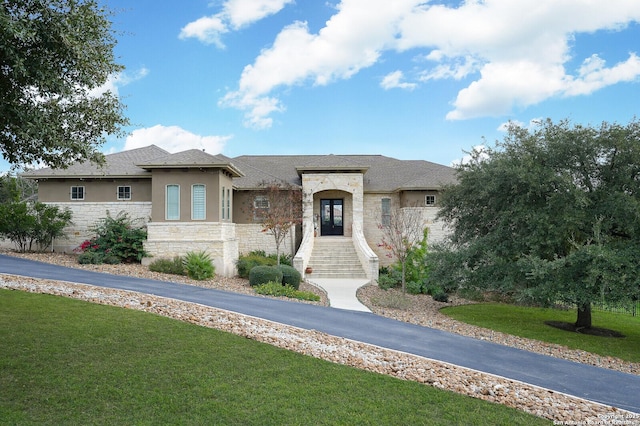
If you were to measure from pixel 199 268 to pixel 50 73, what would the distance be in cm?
1257

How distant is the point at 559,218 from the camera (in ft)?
43.5

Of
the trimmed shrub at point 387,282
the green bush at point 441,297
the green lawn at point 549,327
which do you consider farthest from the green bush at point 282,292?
the green bush at point 441,297

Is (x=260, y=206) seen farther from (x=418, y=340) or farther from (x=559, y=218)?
(x=418, y=340)

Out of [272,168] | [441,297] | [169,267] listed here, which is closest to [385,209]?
[272,168]

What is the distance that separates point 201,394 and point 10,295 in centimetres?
868

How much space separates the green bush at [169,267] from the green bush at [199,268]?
0.84ft

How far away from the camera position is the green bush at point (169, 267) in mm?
18891

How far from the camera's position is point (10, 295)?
1211 cm

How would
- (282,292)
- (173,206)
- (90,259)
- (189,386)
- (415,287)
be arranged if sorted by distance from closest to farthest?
(189,386), (282,292), (90,259), (173,206), (415,287)

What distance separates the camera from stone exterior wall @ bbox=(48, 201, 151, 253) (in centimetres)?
2317

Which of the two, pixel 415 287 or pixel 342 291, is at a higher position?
pixel 342 291

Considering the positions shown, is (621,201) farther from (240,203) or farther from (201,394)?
(240,203)

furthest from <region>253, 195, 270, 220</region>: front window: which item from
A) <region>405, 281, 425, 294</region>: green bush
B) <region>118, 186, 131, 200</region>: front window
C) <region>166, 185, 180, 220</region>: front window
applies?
<region>405, 281, 425, 294</region>: green bush

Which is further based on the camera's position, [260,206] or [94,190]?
[260,206]
